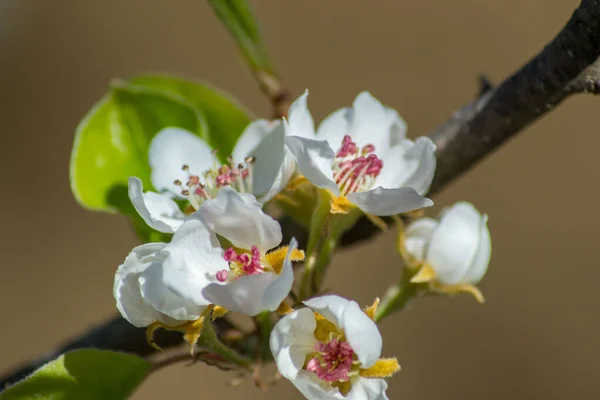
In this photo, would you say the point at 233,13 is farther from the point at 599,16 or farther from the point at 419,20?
the point at 419,20

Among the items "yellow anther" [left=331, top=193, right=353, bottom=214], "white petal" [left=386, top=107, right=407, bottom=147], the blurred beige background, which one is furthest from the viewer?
the blurred beige background

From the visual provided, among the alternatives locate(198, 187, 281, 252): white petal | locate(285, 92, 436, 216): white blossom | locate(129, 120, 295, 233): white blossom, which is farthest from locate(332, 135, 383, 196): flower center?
locate(198, 187, 281, 252): white petal

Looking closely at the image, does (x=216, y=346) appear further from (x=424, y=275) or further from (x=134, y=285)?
(x=424, y=275)

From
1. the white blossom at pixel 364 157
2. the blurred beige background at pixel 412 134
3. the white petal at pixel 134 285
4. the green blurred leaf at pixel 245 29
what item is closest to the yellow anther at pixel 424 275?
the white blossom at pixel 364 157

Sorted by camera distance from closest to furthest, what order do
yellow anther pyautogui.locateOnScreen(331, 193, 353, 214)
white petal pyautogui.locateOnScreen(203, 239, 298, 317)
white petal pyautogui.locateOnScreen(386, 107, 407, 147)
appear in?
white petal pyautogui.locateOnScreen(203, 239, 298, 317)
yellow anther pyautogui.locateOnScreen(331, 193, 353, 214)
white petal pyautogui.locateOnScreen(386, 107, 407, 147)

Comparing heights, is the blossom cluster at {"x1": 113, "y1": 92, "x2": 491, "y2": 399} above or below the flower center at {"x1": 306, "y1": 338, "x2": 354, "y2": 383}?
above

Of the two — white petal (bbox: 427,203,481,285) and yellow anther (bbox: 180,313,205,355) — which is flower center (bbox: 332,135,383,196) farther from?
yellow anther (bbox: 180,313,205,355)

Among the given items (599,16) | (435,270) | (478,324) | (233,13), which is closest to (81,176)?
(233,13)

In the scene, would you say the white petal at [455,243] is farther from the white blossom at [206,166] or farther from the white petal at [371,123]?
the white blossom at [206,166]
